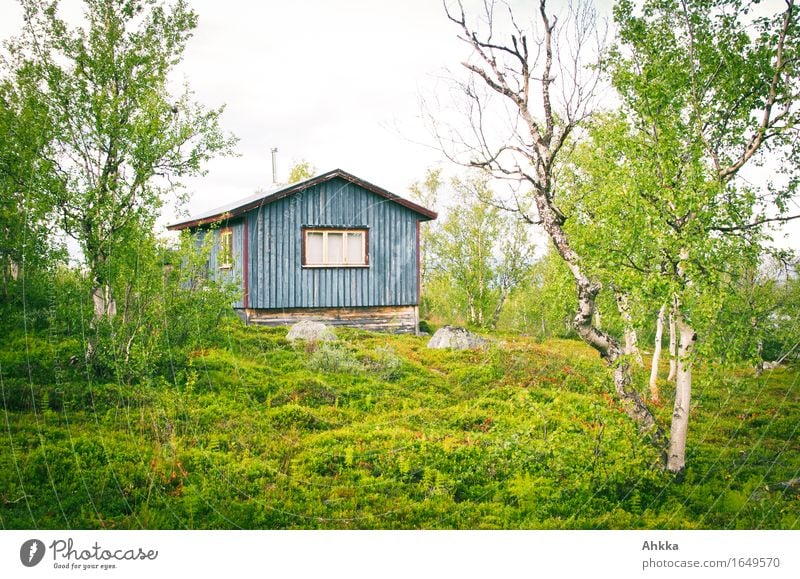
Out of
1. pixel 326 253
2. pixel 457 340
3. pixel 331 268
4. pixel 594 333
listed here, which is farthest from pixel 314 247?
pixel 594 333

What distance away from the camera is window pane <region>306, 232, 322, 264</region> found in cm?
811

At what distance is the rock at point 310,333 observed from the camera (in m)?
5.96

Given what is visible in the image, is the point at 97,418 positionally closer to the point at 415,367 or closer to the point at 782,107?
the point at 415,367

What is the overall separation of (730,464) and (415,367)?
3.19 metres

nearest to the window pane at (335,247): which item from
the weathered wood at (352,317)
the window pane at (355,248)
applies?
the window pane at (355,248)

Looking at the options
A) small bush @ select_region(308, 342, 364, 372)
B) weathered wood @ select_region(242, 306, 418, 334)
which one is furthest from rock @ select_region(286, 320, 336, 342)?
weathered wood @ select_region(242, 306, 418, 334)

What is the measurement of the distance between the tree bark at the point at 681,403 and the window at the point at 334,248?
5.38 meters

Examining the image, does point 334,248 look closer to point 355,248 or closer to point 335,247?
point 335,247

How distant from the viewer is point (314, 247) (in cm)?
829

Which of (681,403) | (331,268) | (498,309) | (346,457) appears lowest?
(346,457)

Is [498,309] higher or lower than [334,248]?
lower

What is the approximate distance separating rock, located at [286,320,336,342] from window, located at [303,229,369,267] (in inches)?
68.7

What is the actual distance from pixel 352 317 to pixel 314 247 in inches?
61.6

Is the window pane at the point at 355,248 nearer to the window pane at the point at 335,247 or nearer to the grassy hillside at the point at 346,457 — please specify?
the window pane at the point at 335,247
